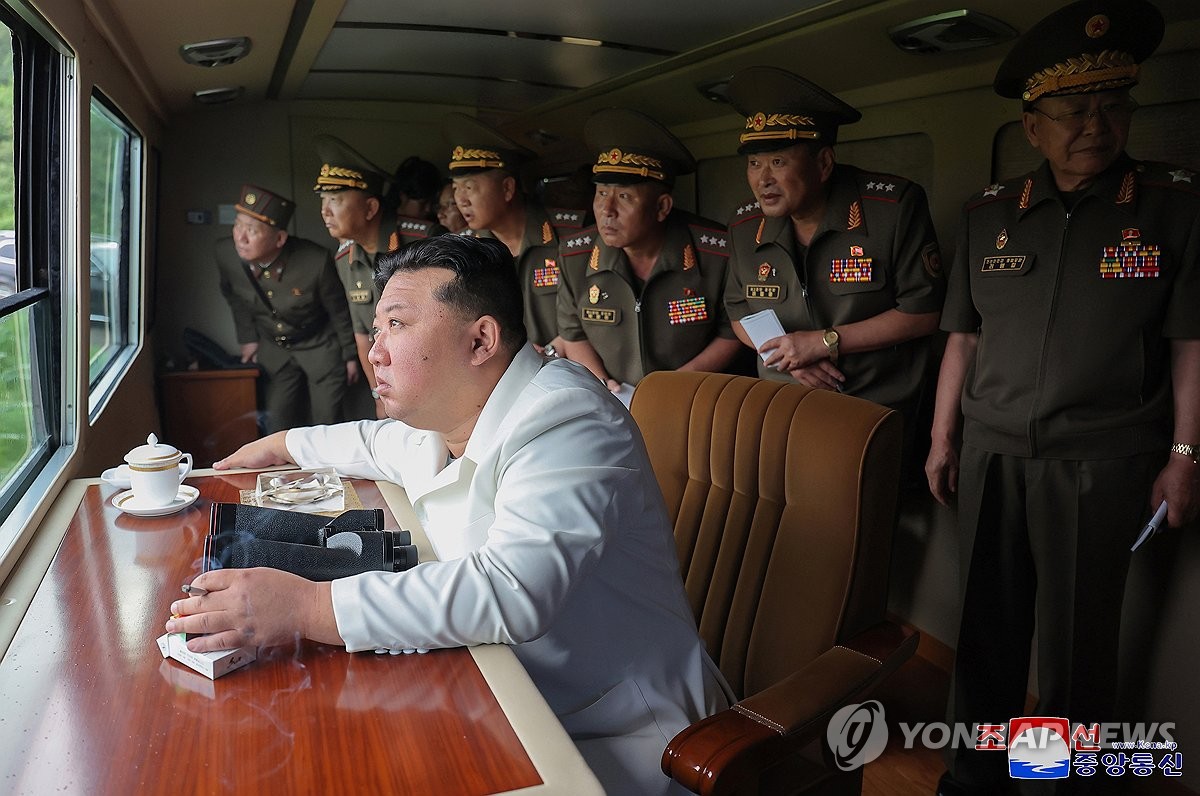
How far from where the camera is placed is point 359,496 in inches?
71.2

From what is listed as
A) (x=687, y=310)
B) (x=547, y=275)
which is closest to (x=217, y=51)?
(x=547, y=275)

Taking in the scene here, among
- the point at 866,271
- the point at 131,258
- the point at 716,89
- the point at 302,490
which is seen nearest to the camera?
the point at 302,490

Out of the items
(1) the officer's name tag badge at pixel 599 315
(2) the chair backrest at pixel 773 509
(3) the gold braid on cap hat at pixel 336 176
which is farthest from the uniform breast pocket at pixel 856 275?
(3) the gold braid on cap hat at pixel 336 176

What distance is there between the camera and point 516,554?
43.7 inches

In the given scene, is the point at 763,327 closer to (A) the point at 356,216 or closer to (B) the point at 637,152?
(B) the point at 637,152

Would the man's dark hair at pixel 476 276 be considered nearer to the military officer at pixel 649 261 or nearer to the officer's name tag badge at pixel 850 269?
the officer's name tag badge at pixel 850 269

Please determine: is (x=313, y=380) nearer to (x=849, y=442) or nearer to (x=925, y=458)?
(x=925, y=458)

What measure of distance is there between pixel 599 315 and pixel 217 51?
1622 millimetres

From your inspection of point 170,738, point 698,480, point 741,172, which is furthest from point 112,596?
point 741,172

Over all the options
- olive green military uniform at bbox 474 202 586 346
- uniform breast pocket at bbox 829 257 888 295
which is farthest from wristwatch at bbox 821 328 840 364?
olive green military uniform at bbox 474 202 586 346

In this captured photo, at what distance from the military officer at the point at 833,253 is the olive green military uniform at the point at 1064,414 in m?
0.35

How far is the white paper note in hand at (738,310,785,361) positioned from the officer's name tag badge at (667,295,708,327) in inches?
15.7

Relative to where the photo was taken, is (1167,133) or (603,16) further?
(603,16)

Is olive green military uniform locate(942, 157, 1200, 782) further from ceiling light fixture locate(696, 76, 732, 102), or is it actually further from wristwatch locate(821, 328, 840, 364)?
ceiling light fixture locate(696, 76, 732, 102)
